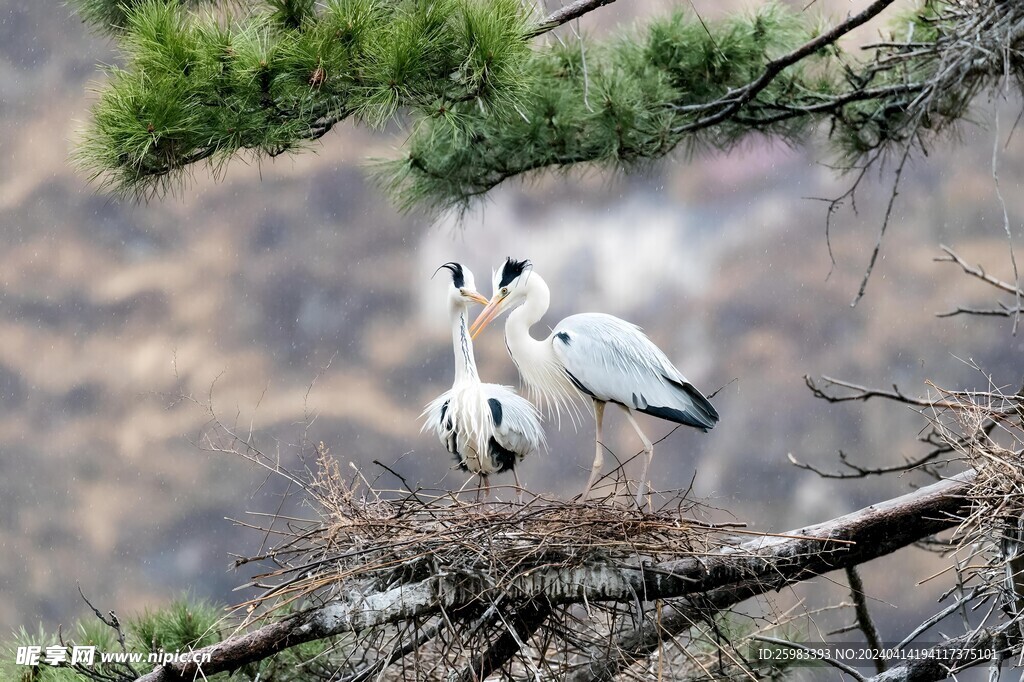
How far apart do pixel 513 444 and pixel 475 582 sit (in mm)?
694

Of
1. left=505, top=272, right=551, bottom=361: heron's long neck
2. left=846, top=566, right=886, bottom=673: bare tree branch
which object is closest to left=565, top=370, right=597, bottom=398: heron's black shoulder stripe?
left=505, top=272, right=551, bottom=361: heron's long neck

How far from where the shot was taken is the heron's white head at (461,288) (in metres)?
2.48

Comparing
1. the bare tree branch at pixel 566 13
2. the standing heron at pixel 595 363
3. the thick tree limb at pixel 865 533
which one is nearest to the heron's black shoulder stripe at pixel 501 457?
the standing heron at pixel 595 363

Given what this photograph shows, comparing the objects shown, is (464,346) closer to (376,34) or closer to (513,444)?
(513,444)

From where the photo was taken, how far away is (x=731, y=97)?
8.09 feet

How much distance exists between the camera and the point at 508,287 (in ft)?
7.83

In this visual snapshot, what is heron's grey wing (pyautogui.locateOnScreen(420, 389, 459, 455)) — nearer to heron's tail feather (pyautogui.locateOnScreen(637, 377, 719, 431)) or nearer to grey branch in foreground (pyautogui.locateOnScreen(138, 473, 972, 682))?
heron's tail feather (pyautogui.locateOnScreen(637, 377, 719, 431))

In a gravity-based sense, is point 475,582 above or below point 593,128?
below

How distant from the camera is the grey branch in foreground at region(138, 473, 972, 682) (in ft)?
5.72

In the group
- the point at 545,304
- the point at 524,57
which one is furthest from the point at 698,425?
the point at 524,57

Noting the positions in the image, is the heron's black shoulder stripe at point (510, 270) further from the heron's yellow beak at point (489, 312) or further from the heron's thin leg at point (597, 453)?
the heron's thin leg at point (597, 453)

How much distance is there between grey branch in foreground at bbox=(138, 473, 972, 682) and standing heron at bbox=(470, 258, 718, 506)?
0.93ft

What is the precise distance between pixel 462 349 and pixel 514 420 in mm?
198

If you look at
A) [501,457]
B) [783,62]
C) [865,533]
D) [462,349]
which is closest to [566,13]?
[783,62]
